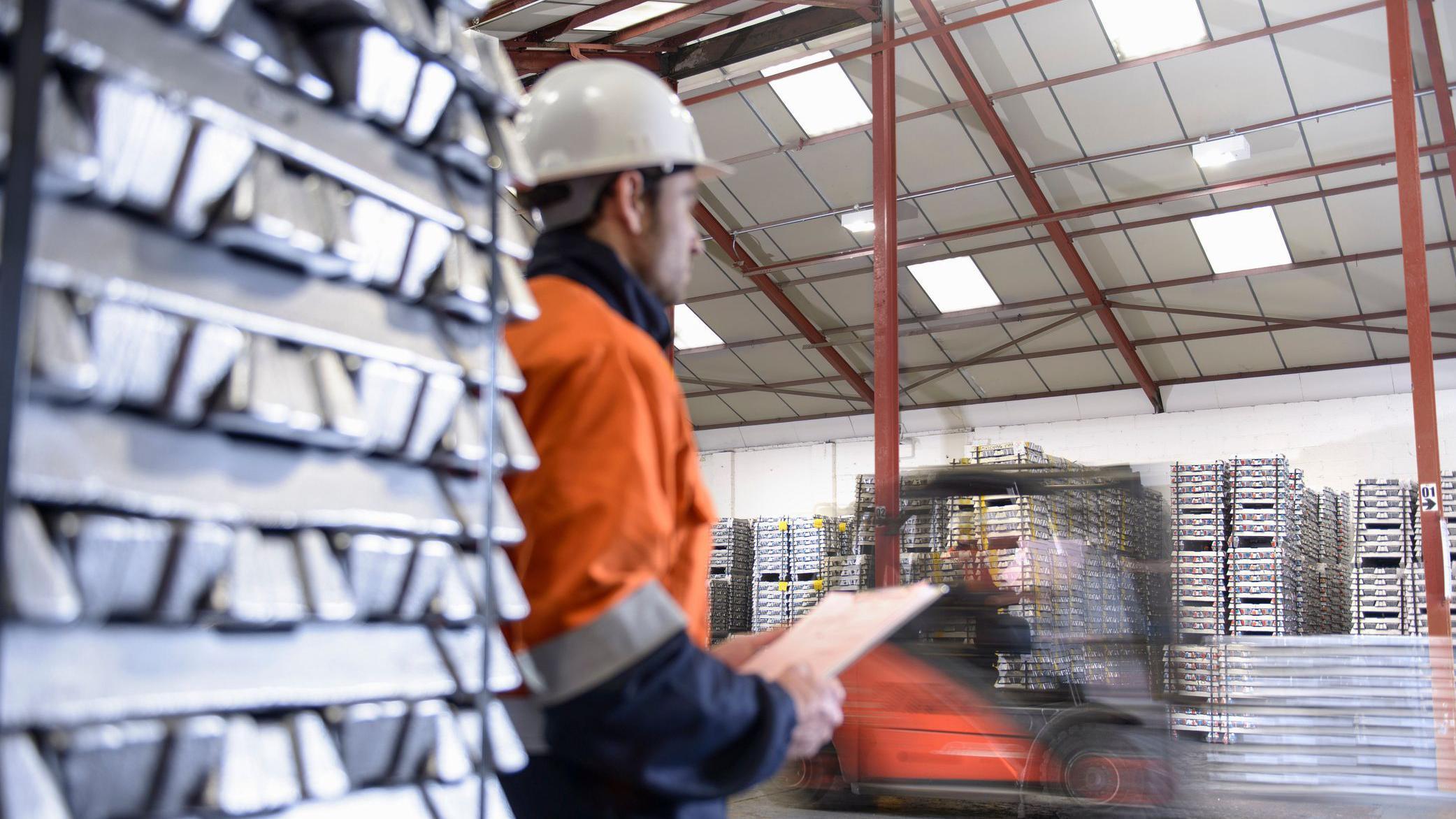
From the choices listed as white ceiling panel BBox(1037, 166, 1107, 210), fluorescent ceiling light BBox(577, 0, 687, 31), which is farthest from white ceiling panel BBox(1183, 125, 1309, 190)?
fluorescent ceiling light BBox(577, 0, 687, 31)

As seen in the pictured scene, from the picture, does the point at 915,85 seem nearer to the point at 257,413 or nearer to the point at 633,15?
the point at 633,15

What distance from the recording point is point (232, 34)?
0.95 metres

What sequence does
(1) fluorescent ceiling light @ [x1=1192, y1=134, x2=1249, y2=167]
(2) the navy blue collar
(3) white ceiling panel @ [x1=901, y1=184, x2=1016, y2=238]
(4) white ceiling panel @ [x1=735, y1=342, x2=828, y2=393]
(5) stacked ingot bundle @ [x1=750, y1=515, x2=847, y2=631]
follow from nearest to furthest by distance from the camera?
(2) the navy blue collar < (1) fluorescent ceiling light @ [x1=1192, y1=134, x2=1249, y2=167] < (3) white ceiling panel @ [x1=901, y1=184, x2=1016, y2=238] < (5) stacked ingot bundle @ [x1=750, y1=515, x2=847, y2=631] < (4) white ceiling panel @ [x1=735, y1=342, x2=828, y2=393]

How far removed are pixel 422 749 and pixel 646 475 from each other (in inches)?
16.7

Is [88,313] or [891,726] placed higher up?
[88,313]

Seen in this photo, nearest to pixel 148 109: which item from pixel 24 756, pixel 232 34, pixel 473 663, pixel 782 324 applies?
pixel 232 34

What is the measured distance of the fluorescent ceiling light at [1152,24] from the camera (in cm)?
1362

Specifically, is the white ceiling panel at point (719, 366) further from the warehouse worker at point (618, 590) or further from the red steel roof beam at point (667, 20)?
the warehouse worker at point (618, 590)

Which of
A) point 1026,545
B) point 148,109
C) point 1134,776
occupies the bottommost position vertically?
point 1134,776

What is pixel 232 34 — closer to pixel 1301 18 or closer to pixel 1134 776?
pixel 1134 776

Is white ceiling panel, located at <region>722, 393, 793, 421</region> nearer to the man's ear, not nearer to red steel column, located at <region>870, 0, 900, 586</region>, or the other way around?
red steel column, located at <region>870, 0, 900, 586</region>

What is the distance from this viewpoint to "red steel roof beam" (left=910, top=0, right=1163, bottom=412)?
1438 centimetres

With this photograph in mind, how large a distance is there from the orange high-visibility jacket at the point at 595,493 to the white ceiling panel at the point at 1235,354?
18995 millimetres

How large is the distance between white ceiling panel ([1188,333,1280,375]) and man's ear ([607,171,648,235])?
18.7 m
